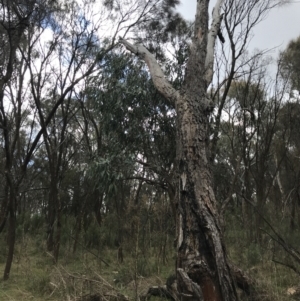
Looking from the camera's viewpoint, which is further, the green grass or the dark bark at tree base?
Answer: the green grass

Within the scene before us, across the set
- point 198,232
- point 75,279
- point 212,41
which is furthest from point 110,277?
point 212,41

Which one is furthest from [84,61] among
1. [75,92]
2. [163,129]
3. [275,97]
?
[275,97]

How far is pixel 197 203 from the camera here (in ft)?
13.0

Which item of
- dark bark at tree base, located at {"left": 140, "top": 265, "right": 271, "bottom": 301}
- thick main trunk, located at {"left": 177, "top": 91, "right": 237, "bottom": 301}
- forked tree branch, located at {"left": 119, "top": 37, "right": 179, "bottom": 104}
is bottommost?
dark bark at tree base, located at {"left": 140, "top": 265, "right": 271, "bottom": 301}

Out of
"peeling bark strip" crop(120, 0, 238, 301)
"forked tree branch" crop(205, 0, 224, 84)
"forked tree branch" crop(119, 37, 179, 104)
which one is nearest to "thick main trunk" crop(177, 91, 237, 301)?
"peeling bark strip" crop(120, 0, 238, 301)

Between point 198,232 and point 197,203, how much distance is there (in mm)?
293

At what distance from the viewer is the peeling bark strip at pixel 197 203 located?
3.65 metres

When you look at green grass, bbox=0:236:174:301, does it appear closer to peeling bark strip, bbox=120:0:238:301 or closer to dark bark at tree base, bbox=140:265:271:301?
dark bark at tree base, bbox=140:265:271:301

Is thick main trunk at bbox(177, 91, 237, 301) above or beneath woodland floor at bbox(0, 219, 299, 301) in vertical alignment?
above

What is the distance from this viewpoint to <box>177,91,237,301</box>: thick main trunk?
3.63m

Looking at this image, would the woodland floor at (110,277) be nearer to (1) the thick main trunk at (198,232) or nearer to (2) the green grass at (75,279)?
(2) the green grass at (75,279)

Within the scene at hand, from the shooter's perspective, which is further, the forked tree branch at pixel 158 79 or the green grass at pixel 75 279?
the forked tree branch at pixel 158 79

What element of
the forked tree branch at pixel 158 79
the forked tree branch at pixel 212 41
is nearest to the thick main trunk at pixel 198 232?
the forked tree branch at pixel 158 79

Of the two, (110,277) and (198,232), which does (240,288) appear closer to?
(198,232)
